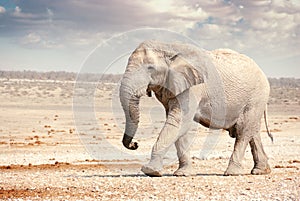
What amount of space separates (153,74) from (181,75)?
0.65 m

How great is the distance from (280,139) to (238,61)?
1347 centimetres

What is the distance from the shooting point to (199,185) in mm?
11383

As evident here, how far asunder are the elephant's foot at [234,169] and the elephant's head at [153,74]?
215 cm

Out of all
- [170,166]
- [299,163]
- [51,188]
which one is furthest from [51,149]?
[51,188]

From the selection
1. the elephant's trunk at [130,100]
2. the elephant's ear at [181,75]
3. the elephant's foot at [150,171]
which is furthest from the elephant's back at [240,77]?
the elephant's foot at [150,171]

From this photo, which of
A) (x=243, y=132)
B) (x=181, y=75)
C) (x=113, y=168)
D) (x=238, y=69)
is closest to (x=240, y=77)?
(x=238, y=69)

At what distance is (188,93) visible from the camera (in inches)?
Answer: 510

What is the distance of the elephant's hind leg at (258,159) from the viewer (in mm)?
14281

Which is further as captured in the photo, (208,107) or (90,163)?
(90,163)

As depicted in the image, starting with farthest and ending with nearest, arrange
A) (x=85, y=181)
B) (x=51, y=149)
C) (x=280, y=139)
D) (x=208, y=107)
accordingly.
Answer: (x=280, y=139)
(x=51, y=149)
(x=208, y=107)
(x=85, y=181)

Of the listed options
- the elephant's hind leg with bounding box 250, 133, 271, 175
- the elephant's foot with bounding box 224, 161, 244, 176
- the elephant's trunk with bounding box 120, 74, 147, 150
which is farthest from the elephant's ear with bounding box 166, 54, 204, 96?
the elephant's hind leg with bounding box 250, 133, 271, 175

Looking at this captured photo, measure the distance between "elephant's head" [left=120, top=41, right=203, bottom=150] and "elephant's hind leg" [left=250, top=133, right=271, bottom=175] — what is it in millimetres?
2531

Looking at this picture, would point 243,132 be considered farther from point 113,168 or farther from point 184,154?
point 113,168

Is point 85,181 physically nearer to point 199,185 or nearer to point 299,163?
point 199,185
